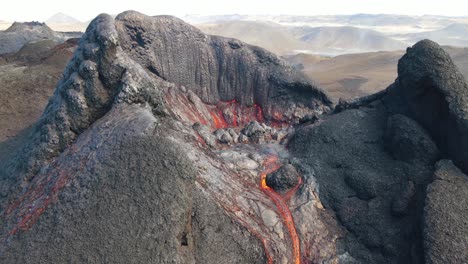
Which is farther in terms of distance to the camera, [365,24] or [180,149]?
[365,24]

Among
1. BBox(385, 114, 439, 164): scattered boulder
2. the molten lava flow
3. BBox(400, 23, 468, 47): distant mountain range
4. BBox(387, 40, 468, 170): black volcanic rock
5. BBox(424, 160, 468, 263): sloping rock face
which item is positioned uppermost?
BBox(387, 40, 468, 170): black volcanic rock

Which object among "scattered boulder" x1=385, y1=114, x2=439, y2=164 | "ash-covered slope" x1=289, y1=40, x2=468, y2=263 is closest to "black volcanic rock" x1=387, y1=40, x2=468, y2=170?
"ash-covered slope" x1=289, y1=40, x2=468, y2=263

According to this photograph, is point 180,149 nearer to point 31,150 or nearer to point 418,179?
point 31,150

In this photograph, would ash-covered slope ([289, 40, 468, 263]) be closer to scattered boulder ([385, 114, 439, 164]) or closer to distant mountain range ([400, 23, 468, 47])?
scattered boulder ([385, 114, 439, 164])

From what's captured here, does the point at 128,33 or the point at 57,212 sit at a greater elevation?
the point at 128,33

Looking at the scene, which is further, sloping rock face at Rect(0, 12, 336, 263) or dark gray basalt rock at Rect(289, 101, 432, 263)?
dark gray basalt rock at Rect(289, 101, 432, 263)

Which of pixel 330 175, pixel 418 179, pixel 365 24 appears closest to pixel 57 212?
pixel 330 175
